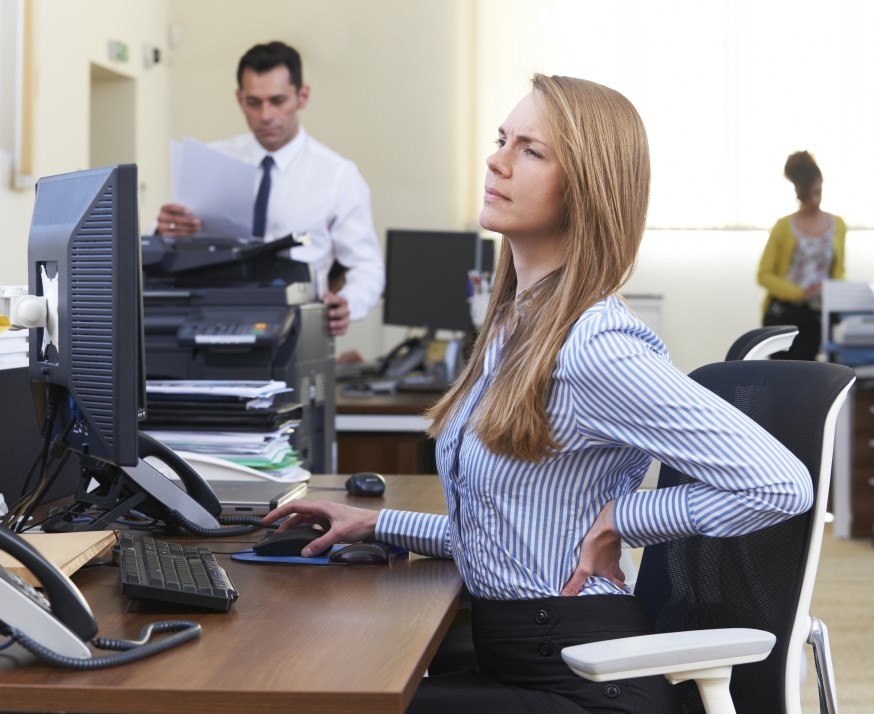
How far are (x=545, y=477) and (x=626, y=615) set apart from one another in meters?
0.18

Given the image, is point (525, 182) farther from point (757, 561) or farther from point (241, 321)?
point (241, 321)

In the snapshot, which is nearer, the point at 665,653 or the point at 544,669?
the point at 665,653

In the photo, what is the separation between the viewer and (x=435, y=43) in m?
7.13

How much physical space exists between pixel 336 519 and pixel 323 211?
7.58ft

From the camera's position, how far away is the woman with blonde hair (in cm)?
123

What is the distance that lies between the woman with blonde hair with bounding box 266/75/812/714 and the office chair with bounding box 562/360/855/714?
8 centimetres

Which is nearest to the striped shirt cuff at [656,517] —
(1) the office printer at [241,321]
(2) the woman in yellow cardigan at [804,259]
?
(1) the office printer at [241,321]

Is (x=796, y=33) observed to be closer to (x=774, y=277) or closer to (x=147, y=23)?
(x=774, y=277)

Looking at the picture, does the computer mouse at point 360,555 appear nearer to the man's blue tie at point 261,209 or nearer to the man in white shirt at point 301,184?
the man in white shirt at point 301,184

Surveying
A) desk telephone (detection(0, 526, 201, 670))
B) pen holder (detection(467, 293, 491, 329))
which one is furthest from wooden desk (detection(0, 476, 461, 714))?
pen holder (detection(467, 293, 491, 329))

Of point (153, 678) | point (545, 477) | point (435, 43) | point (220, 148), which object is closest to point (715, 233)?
point (435, 43)

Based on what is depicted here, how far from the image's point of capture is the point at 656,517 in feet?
4.21

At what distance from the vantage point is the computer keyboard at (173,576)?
3.87 ft

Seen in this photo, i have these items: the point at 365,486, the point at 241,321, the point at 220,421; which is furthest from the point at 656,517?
the point at 241,321
